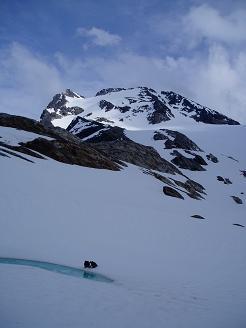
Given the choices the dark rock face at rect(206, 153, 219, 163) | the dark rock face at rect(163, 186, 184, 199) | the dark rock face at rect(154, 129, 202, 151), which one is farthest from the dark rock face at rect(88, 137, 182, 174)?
the dark rock face at rect(206, 153, 219, 163)

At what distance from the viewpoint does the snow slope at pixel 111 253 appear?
11.7 meters

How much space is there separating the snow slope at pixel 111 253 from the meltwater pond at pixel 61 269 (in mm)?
465

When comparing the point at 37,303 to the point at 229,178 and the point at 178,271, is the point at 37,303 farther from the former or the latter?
the point at 229,178

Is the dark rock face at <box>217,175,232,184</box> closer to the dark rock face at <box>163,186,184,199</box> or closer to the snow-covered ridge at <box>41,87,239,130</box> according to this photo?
the dark rock face at <box>163,186,184,199</box>

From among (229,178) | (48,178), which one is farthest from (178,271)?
(229,178)

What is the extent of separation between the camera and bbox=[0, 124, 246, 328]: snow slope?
1166 cm

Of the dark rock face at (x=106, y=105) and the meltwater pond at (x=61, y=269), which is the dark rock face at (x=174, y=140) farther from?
the dark rock face at (x=106, y=105)

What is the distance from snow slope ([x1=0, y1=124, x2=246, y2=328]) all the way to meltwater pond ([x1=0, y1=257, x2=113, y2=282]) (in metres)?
0.46

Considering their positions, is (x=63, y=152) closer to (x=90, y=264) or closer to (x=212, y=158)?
(x=90, y=264)

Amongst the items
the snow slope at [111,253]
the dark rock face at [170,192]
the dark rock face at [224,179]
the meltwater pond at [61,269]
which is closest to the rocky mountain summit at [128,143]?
the dark rock face at [170,192]

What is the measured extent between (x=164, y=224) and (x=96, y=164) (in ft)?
63.0

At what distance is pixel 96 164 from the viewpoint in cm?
4644

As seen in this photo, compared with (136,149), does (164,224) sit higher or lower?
lower

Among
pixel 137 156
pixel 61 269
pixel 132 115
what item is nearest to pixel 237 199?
pixel 137 156
